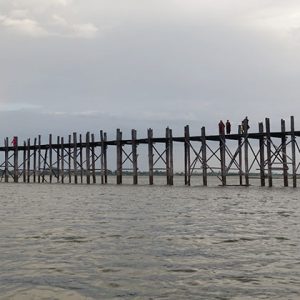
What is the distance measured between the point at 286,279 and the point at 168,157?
111ft

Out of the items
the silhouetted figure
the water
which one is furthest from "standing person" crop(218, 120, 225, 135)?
Result: the water

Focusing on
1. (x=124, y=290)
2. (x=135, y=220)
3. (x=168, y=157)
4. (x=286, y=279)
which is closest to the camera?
(x=124, y=290)

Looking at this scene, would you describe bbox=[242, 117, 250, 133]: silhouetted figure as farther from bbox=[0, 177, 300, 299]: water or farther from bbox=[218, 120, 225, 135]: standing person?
bbox=[0, 177, 300, 299]: water

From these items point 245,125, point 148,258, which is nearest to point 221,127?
point 245,125

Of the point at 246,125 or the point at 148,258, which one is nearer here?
the point at 148,258

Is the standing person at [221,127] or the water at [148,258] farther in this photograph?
the standing person at [221,127]

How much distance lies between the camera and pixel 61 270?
7.61m

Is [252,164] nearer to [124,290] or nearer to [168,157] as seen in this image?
[168,157]

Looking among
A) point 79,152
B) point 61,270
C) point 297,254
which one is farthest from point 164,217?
point 79,152

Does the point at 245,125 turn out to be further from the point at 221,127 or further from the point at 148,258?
the point at 148,258

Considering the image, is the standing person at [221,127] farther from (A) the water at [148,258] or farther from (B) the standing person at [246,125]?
(A) the water at [148,258]

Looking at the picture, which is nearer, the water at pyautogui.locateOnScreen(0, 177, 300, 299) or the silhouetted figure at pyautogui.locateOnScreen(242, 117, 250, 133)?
the water at pyautogui.locateOnScreen(0, 177, 300, 299)

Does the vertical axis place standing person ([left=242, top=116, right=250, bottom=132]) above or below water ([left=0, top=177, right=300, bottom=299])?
above

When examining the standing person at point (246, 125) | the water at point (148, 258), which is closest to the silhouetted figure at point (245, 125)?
the standing person at point (246, 125)
